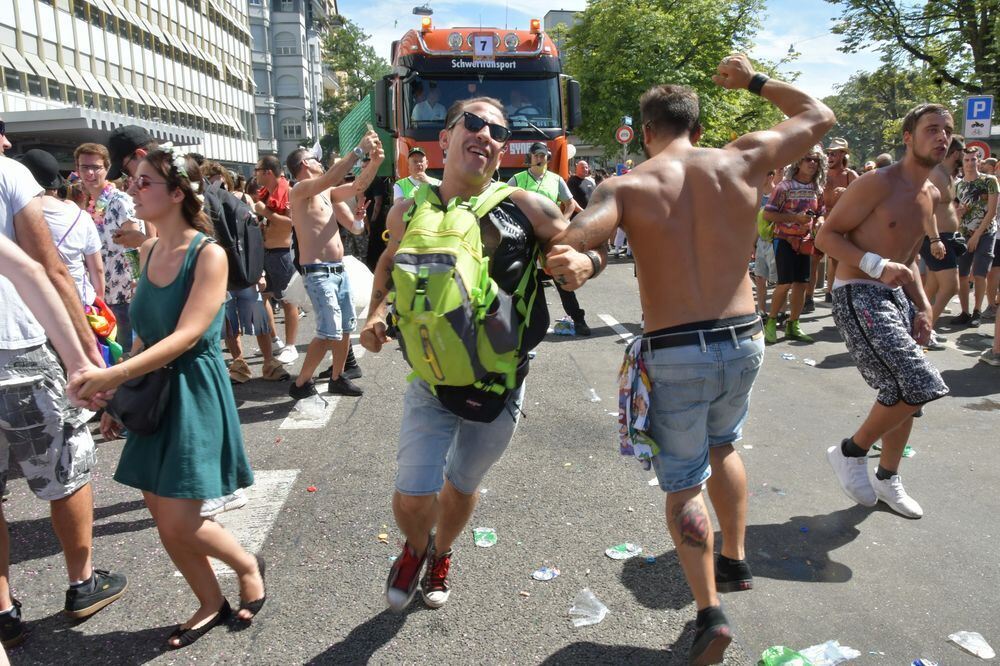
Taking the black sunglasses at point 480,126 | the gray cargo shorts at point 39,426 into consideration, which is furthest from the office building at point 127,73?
the black sunglasses at point 480,126

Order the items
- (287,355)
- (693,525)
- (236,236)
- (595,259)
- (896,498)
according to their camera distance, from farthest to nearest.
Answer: (287,355) < (236,236) < (896,498) < (693,525) < (595,259)

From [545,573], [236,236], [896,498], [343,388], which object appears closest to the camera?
[545,573]

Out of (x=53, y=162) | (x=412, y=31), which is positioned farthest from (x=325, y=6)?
(x=53, y=162)

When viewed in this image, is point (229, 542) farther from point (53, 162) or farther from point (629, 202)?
point (53, 162)

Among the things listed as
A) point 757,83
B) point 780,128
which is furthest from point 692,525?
point 757,83

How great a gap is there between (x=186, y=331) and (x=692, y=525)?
6.33ft

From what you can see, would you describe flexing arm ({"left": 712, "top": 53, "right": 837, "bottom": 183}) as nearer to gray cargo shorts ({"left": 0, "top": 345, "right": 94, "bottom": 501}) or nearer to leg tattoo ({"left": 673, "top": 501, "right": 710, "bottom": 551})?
leg tattoo ({"left": 673, "top": 501, "right": 710, "bottom": 551})

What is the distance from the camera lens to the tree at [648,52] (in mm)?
29469

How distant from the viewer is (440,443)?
2.84 meters

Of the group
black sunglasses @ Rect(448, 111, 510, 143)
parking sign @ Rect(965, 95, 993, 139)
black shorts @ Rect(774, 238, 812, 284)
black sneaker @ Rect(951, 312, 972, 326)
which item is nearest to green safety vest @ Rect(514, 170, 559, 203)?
black shorts @ Rect(774, 238, 812, 284)

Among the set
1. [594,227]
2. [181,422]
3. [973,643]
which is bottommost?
[973,643]

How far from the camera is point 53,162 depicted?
15.8ft

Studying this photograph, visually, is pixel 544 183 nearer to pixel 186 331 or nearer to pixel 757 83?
pixel 757 83

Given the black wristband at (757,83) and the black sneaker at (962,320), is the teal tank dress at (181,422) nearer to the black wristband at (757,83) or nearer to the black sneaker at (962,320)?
the black wristband at (757,83)
